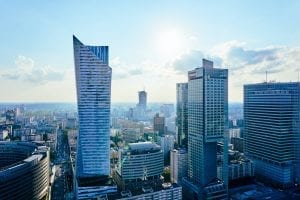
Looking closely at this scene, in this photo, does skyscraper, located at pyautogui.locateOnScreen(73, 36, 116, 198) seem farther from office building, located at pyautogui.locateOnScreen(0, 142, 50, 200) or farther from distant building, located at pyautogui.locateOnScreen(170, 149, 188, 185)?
distant building, located at pyautogui.locateOnScreen(170, 149, 188, 185)

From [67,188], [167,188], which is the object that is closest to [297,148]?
[167,188]

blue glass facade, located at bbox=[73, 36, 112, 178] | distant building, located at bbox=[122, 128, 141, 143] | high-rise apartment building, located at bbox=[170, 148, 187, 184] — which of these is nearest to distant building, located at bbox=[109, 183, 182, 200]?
blue glass facade, located at bbox=[73, 36, 112, 178]

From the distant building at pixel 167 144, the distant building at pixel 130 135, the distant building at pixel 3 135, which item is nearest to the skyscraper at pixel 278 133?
the distant building at pixel 167 144

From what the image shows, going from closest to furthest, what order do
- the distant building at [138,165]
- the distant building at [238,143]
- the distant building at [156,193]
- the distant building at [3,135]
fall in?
the distant building at [156,193], the distant building at [138,165], the distant building at [238,143], the distant building at [3,135]

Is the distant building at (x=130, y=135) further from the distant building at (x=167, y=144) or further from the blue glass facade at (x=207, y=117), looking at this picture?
the blue glass facade at (x=207, y=117)

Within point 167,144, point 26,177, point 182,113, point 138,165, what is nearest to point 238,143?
point 167,144

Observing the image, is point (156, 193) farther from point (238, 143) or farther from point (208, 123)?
point (238, 143)
